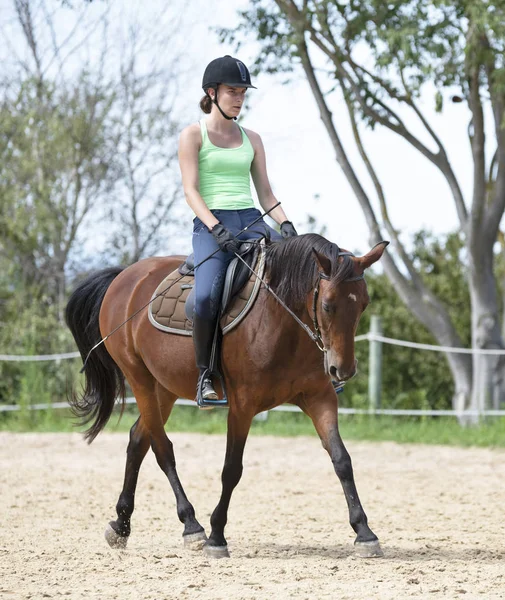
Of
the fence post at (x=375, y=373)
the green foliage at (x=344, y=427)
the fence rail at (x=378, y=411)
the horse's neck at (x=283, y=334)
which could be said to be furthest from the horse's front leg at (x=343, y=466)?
the fence post at (x=375, y=373)

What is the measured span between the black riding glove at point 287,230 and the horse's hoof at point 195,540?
179 cm

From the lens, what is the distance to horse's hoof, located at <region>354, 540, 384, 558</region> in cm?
466

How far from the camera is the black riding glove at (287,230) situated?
16.5 feet

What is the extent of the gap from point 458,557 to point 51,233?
1404cm

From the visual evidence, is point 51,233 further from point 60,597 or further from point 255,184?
point 60,597

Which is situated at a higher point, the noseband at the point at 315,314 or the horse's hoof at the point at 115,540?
the noseband at the point at 315,314

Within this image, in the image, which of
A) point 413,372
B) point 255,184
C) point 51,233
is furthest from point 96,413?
point 51,233

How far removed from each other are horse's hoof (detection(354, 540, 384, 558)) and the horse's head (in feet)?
3.08

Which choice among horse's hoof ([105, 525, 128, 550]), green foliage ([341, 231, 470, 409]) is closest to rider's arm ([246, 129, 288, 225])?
horse's hoof ([105, 525, 128, 550])

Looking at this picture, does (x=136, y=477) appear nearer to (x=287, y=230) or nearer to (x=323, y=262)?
(x=287, y=230)

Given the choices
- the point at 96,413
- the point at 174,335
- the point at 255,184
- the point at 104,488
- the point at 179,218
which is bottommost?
the point at 104,488

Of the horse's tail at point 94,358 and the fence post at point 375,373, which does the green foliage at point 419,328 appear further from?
the horse's tail at point 94,358

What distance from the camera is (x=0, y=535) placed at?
18.9 ft

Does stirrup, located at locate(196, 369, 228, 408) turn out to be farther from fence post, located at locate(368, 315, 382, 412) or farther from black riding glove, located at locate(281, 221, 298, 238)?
fence post, located at locate(368, 315, 382, 412)
